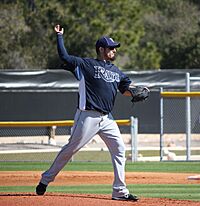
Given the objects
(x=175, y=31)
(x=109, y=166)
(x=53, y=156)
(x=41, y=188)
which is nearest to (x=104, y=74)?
(x=41, y=188)

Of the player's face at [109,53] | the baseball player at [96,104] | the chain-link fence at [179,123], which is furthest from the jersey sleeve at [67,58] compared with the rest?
the chain-link fence at [179,123]

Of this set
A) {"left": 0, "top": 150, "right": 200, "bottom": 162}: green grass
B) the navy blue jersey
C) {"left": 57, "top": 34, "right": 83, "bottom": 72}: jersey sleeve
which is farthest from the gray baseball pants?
{"left": 0, "top": 150, "right": 200, "bottom": 162}: green grass

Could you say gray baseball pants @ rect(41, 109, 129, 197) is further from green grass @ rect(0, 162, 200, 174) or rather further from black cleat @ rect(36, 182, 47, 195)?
green grass @ rect(0, 162, 200, 174)

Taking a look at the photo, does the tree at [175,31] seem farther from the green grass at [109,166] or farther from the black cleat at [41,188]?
the black cleat at [41,188]

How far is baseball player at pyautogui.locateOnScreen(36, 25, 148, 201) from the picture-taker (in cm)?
979

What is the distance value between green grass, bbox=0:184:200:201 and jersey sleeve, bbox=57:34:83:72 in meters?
2.88

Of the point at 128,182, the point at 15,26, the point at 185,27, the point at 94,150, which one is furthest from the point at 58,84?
the point at 185,27

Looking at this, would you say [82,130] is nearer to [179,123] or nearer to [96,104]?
[96,104]

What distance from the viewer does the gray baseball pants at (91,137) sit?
9812 millimetres

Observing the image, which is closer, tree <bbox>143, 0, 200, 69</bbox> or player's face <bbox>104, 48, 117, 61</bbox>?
player's face <bbox>104, 48, 117, 61</bbox>

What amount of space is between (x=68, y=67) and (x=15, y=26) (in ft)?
98.1

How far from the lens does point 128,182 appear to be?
14.3m

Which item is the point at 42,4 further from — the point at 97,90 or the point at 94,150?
the point at 97,90

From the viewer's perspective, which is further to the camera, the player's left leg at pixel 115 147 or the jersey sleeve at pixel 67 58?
the player's left leg at pixel 115 147
